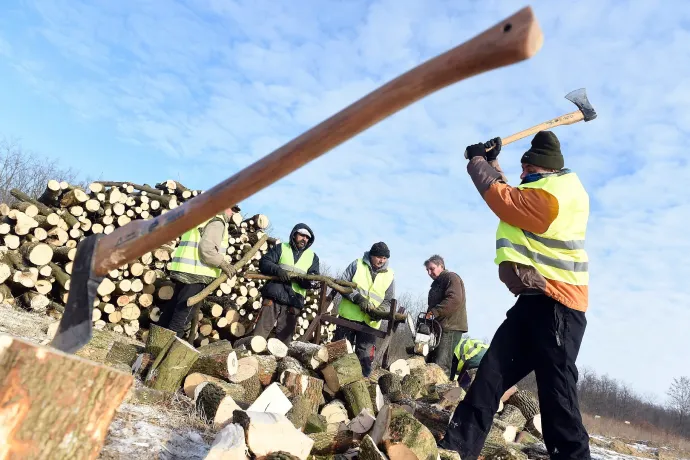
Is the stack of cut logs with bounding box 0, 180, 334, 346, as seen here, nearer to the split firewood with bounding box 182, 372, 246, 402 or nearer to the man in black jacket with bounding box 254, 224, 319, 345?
the man in black jacket with bounding box 254, 224, 319, 345

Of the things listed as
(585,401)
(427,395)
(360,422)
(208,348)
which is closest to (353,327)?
(427,395)

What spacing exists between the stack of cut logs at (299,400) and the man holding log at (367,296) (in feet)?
1.55

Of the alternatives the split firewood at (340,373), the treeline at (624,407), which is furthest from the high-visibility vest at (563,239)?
the treeline at (624,407)

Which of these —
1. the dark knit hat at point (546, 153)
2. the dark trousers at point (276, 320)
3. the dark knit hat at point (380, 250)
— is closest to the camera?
the dark knit hat at point (546, 153)

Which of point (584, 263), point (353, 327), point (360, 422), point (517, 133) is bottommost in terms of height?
point (360, 422)

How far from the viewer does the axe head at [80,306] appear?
4.77 ft

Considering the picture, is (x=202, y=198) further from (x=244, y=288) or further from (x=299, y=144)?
(x=244, y=288)

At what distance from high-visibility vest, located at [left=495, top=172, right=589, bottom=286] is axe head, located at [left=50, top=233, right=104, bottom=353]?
2099 mm

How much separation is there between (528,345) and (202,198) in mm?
2081

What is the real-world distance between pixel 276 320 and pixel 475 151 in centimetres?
367

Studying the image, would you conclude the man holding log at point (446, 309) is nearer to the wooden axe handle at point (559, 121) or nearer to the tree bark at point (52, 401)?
the wooden axe handle at point (559, 121)

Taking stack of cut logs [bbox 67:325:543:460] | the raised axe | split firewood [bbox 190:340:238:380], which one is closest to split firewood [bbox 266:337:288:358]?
stack of cut logs [bbox 67:325:543:460]

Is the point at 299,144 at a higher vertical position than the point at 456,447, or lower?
higher

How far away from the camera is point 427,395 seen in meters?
5.07
